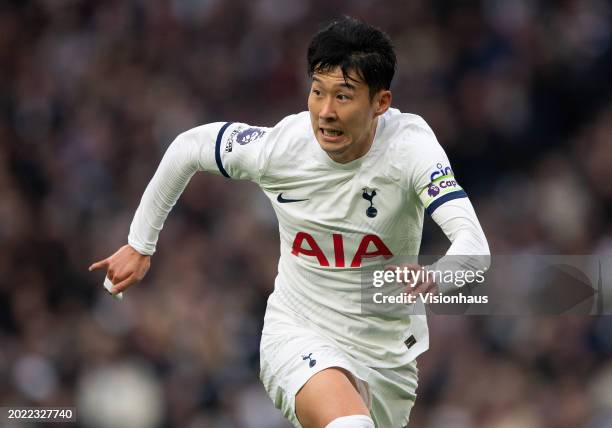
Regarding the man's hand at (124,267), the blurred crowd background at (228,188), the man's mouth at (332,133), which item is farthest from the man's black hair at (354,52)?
the blurred crowd background at (228,188)

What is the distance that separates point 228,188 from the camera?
34.8ft

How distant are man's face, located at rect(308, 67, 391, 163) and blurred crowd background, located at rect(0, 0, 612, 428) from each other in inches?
148

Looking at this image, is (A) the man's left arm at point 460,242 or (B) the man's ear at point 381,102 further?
(B) the man's ear at point 381,102

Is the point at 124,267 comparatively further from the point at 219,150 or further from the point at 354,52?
A: the point at 354,52

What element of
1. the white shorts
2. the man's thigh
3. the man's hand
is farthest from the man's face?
the man's hand

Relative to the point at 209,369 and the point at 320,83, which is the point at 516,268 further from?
the point at 320,83

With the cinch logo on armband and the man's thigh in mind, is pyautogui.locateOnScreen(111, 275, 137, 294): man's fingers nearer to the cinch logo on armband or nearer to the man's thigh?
the man's thigh

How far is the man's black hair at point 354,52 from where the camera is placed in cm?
496

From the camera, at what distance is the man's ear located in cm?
507

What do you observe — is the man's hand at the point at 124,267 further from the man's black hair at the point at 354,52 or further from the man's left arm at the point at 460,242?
the man's left arm at the point at 460,242

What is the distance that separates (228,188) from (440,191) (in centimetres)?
586

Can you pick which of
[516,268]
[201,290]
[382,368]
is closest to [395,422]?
[382,368]

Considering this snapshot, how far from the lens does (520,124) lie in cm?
1030

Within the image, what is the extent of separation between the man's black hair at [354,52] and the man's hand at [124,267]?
122cm
